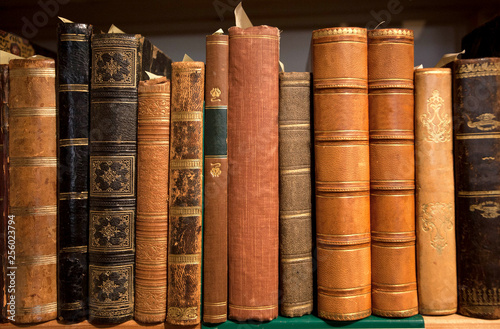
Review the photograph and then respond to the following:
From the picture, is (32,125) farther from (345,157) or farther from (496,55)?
(496,55)

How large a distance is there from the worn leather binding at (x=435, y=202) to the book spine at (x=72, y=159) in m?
0.59

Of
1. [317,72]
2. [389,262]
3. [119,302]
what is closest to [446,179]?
[389,262]

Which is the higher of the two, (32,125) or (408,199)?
(32,125)

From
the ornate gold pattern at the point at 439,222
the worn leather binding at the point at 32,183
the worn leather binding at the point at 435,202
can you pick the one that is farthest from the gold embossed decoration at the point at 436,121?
the worn leather binding at the point at 32,183

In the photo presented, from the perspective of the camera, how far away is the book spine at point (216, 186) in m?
0.70

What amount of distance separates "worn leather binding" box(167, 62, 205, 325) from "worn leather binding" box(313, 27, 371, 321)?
0.21m

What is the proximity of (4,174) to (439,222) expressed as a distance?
0.77 m

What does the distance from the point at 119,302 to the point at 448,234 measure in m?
0.59

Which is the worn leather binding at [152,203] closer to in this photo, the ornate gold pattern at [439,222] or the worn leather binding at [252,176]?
the worn leather binding at [252,176]

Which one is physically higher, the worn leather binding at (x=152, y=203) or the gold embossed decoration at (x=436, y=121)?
the gold embossed decoration at (x=436, y=121)

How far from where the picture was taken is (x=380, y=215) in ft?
2.34

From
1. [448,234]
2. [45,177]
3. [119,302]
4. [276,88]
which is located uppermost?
[276,88]

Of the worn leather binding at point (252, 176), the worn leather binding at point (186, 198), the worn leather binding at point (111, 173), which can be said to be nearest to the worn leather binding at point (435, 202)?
the worn leather binding at point (252, 176)

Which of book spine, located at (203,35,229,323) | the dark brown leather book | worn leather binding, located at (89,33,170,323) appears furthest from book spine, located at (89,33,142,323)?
the dark brown leather book
